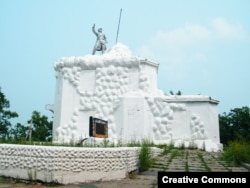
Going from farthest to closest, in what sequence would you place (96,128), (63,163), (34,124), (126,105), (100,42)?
(34,124) → (100,42) → (126,105) → (96,128) → (63,163)

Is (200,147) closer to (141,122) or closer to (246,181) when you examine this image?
(141,122)

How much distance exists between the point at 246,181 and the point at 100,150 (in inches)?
108

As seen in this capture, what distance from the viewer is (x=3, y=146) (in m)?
6.09

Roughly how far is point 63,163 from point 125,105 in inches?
409

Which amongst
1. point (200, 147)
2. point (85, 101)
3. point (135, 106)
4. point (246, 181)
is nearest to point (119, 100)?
point (135, 106)

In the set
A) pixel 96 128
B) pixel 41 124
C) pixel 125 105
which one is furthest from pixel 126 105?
pixel 41 124

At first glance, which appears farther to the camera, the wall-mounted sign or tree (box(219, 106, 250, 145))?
tree (box(219, 106, 250, 145))

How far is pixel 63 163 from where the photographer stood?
5.37m

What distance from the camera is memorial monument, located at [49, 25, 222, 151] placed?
49.8ft

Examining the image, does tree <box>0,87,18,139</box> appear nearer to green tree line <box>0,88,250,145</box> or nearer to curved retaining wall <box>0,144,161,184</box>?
green tree line <box>0,88,250,145</box>

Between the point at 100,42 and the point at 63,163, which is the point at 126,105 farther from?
the point at 63,163

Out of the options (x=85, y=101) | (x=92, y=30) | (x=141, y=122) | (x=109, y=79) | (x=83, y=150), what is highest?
(x=92, y=30)

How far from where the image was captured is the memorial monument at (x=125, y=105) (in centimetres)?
1519

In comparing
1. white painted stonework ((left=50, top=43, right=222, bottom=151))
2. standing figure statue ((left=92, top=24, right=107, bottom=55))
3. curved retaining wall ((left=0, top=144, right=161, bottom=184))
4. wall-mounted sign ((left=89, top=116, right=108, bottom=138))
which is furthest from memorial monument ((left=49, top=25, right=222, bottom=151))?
curved retaining wall ((left=0, top=144, right=161, bottom=184))
